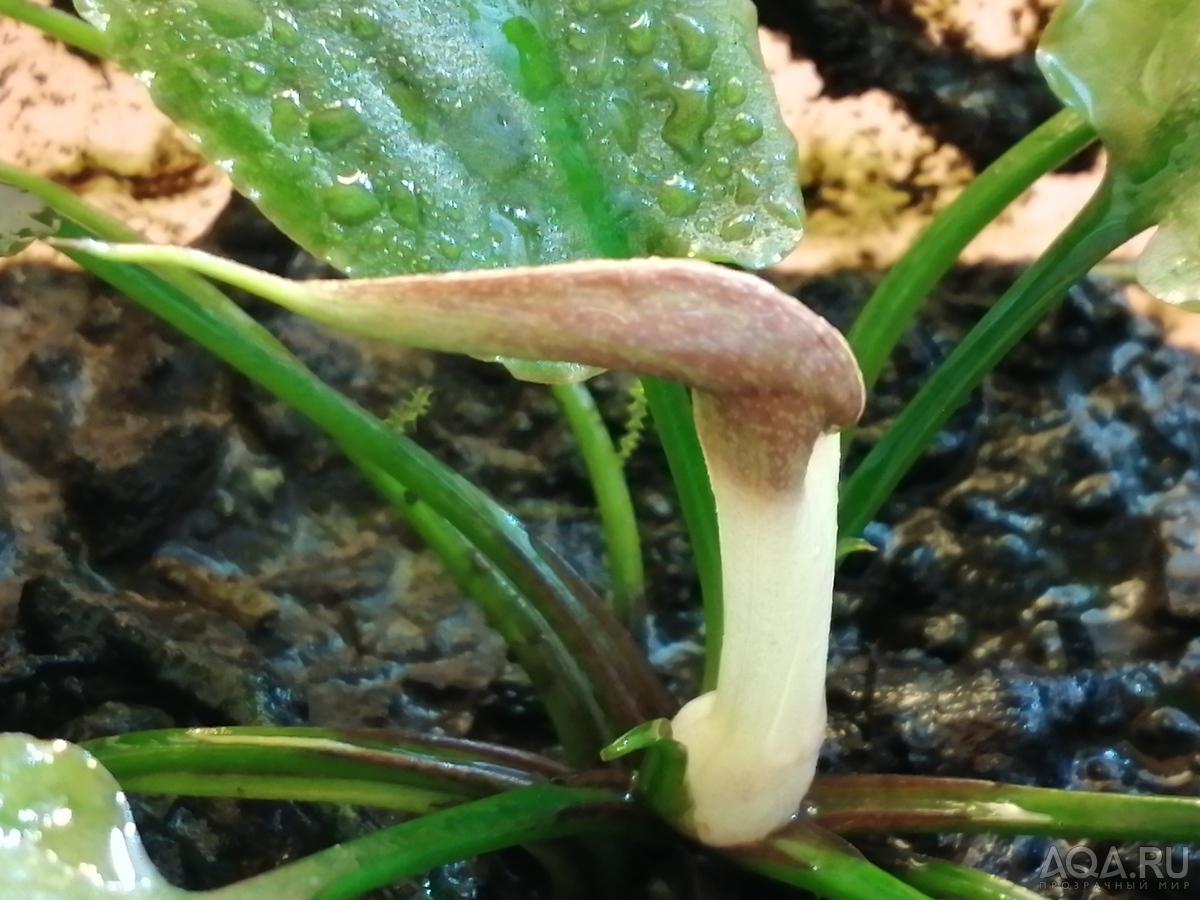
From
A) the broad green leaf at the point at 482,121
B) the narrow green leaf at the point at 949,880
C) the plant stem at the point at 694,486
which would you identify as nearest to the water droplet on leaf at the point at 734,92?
the broad green leaf at the point at 482,121

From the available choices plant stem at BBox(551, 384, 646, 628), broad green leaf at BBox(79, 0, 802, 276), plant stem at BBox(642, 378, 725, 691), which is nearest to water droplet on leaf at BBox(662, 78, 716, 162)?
broad green leaf at BBox(79, 0, 802, 276)

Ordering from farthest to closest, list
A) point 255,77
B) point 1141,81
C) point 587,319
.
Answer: point 1141,81, point 255,77, point 587,319

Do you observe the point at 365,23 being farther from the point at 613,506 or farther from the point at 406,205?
the point at 613,506

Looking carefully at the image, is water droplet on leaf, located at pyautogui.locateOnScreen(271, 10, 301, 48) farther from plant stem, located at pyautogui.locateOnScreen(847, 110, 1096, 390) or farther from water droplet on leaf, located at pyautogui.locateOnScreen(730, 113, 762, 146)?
plant stem, located at pyautogui.locateOnScreen(847, 110, 1096, 390)

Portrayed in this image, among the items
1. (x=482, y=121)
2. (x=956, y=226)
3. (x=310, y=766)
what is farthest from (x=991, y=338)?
(x=310, y=766)

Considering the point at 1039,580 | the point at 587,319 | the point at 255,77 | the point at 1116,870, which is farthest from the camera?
the point at 1039,580

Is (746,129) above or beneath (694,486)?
above
